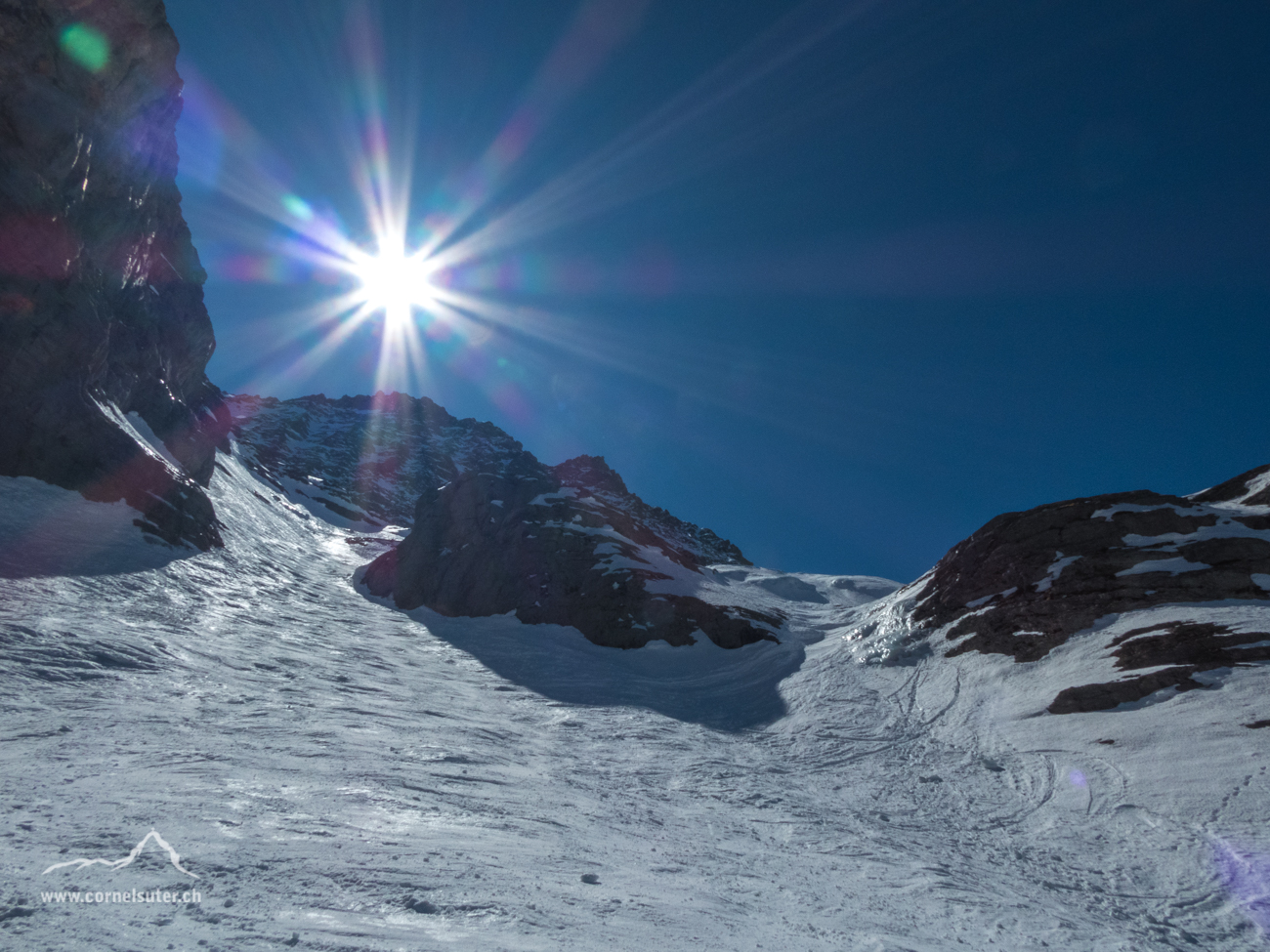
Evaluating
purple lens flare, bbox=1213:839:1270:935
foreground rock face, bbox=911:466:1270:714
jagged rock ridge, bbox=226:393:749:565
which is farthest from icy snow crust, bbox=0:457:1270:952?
Answer: jagged rock ridge, bbox=226:393:749:565

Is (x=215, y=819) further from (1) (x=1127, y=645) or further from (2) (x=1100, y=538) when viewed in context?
(2) (x=1100, y=538)

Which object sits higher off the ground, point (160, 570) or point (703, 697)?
point (160, 570)

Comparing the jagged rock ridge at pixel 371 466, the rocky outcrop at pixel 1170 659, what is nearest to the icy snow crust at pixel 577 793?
the rocky outcrop at pixel 1170 659

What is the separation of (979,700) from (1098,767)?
5.29 m

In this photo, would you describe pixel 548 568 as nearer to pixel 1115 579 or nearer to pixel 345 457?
pixel 1115 579

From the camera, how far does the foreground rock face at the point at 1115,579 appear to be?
1577cm

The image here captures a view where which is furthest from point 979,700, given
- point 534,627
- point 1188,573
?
point 534,627

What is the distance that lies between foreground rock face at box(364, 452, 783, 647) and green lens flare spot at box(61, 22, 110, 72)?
31.9m

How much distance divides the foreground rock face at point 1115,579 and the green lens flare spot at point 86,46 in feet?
173

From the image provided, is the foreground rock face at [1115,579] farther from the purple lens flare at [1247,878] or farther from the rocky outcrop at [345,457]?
the rocky outcrop at [345,457]

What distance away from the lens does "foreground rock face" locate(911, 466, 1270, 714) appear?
15.8 metres

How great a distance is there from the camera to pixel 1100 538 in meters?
23.4

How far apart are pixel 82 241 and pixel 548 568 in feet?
108

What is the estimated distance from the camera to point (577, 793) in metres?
10.9
